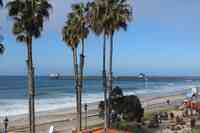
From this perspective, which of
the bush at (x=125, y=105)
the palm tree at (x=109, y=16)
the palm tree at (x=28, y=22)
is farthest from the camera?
the bush at (x=125, y=105)

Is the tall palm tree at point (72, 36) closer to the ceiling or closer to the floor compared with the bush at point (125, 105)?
closer to the ceiling

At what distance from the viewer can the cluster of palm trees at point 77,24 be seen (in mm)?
30172

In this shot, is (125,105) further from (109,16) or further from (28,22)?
(28,22)

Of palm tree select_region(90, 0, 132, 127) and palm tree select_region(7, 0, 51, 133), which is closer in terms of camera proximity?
palm tree select_region(7, 0, 51, 133)

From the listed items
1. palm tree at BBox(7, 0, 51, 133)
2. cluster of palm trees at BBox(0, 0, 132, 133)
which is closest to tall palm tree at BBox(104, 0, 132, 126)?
cluster of palm trees at BBox(0, 0, 132, 133)

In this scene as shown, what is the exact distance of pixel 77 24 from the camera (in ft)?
128

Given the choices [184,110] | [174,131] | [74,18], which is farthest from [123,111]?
[184,110]

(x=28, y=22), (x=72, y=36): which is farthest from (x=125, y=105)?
(x=28, y=22)

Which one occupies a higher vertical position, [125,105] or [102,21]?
[102,21]

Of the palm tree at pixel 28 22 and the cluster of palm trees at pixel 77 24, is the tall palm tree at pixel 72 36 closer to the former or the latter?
the cluster of palm trees at pixel 77 24

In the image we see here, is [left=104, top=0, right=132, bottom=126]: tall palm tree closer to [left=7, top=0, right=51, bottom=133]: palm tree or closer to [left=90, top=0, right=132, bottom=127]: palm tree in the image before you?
[left=90, top=0, right=132, bottom=127]: palm tree

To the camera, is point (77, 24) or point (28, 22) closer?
point (28, 22)

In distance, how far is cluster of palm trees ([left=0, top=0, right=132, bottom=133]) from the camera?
99.0ft

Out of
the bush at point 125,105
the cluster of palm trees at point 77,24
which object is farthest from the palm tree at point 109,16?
the bush at point 125,105
